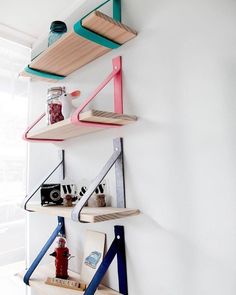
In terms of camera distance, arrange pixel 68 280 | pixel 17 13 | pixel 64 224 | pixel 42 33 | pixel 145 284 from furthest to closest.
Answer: pixel 42 33 → pixel 17 13 → pixel 64 224 → pixel 68 280 → pixel 145 284

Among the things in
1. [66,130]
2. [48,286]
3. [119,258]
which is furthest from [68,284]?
[66,130]

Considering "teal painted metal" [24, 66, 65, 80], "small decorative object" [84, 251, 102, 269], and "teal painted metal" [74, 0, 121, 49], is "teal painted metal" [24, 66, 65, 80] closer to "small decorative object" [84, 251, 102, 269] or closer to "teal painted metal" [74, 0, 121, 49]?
"teal painted metal" [74, 0, 121, 49]

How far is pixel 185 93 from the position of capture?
740 millimetres

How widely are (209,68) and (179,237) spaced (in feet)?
1.70

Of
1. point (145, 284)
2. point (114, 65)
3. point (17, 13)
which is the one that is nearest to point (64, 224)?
point (145, 284)

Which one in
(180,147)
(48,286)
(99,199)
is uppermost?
(180,147)

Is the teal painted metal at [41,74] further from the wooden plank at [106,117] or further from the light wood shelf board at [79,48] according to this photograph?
the wooden plank at [106,117]

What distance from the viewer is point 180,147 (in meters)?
0.74

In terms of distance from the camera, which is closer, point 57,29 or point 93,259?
point 93,259

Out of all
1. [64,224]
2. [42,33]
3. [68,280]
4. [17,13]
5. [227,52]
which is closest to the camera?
[227,52]

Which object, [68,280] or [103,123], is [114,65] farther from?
[68,280]

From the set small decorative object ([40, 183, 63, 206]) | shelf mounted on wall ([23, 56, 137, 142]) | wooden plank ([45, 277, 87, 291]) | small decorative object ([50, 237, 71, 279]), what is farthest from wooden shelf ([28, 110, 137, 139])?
wooden plank ([45, 277, 87, 291])

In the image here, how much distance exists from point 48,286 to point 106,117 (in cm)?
73

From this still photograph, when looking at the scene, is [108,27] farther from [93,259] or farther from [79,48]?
[93,259]
